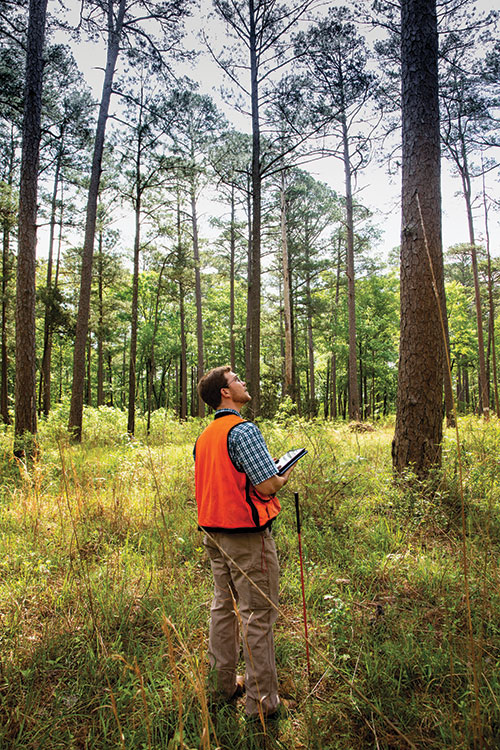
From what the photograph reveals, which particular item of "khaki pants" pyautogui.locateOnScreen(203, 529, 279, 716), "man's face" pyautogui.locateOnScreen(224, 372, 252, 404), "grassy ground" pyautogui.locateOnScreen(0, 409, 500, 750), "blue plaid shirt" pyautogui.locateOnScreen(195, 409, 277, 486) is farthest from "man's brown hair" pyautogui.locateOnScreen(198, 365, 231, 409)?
"khaki pants" pyautogui.locateOnScreen(203, 529, 279, 716)

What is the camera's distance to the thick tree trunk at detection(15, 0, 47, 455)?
294 inches

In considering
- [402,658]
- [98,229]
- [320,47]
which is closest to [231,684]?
[402,658]

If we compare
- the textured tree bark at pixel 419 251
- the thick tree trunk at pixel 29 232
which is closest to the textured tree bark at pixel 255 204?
the thick tree trunk at pixel 29 232

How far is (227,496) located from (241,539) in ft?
0.90

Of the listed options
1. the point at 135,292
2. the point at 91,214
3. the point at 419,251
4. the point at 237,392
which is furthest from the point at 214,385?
the point at 135,292

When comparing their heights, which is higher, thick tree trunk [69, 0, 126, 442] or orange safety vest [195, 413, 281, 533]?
thick tree trunk [69, 0, 126, 442]

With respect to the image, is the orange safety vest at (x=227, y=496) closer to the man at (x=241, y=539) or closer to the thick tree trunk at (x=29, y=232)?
the man at (x=241, y=539)

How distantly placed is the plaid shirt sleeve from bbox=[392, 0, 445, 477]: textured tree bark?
3435 millimetres

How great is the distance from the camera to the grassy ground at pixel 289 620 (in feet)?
6.67

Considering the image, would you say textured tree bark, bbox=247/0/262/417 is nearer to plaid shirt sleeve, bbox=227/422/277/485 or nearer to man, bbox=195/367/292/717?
man, bbox=195/367/292/717

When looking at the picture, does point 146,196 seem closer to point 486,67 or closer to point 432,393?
point 486,67

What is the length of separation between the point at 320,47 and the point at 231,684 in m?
12.8

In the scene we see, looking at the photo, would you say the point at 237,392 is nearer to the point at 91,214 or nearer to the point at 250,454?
the point at 250,454

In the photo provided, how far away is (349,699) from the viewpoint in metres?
2.27
